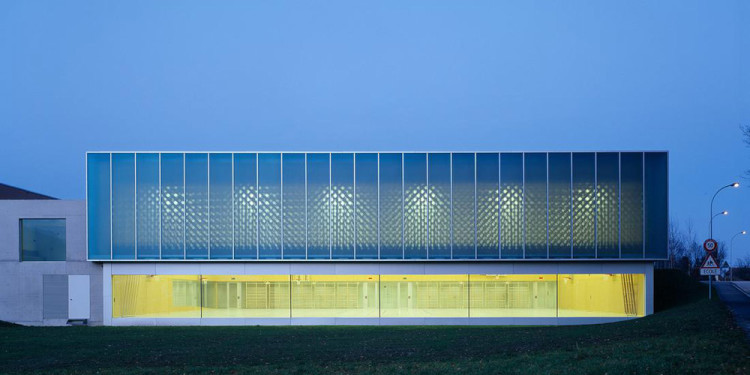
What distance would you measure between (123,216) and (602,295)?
2356 cm

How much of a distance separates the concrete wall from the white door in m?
0.24

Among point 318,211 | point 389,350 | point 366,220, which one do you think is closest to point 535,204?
point 366,220

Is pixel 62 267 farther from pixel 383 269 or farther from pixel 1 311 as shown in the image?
pixel 383 269

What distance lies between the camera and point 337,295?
28859mm

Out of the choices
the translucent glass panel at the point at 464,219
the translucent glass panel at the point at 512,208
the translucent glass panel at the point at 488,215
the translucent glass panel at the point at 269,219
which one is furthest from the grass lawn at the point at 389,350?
the translucent glass panel at the point at 512,208

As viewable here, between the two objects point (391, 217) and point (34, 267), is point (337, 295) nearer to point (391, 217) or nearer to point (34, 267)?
point (391, 217)

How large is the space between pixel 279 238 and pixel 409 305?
23.3 feet

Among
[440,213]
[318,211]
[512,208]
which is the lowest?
[440,213]

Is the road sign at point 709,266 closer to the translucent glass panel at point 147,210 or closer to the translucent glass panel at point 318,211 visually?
the translucent glass panel at point 318,211

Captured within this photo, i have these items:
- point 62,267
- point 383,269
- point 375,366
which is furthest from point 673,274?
point 62,267

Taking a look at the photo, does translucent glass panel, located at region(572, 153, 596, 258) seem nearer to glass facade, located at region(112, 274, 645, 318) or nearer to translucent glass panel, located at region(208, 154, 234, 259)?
glass facade, located at region(112, 274, 645, 318)

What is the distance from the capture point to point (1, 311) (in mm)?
29375

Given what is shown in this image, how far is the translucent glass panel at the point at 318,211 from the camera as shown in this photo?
2831 centimetres

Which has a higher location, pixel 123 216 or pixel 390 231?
pixel 123 216
